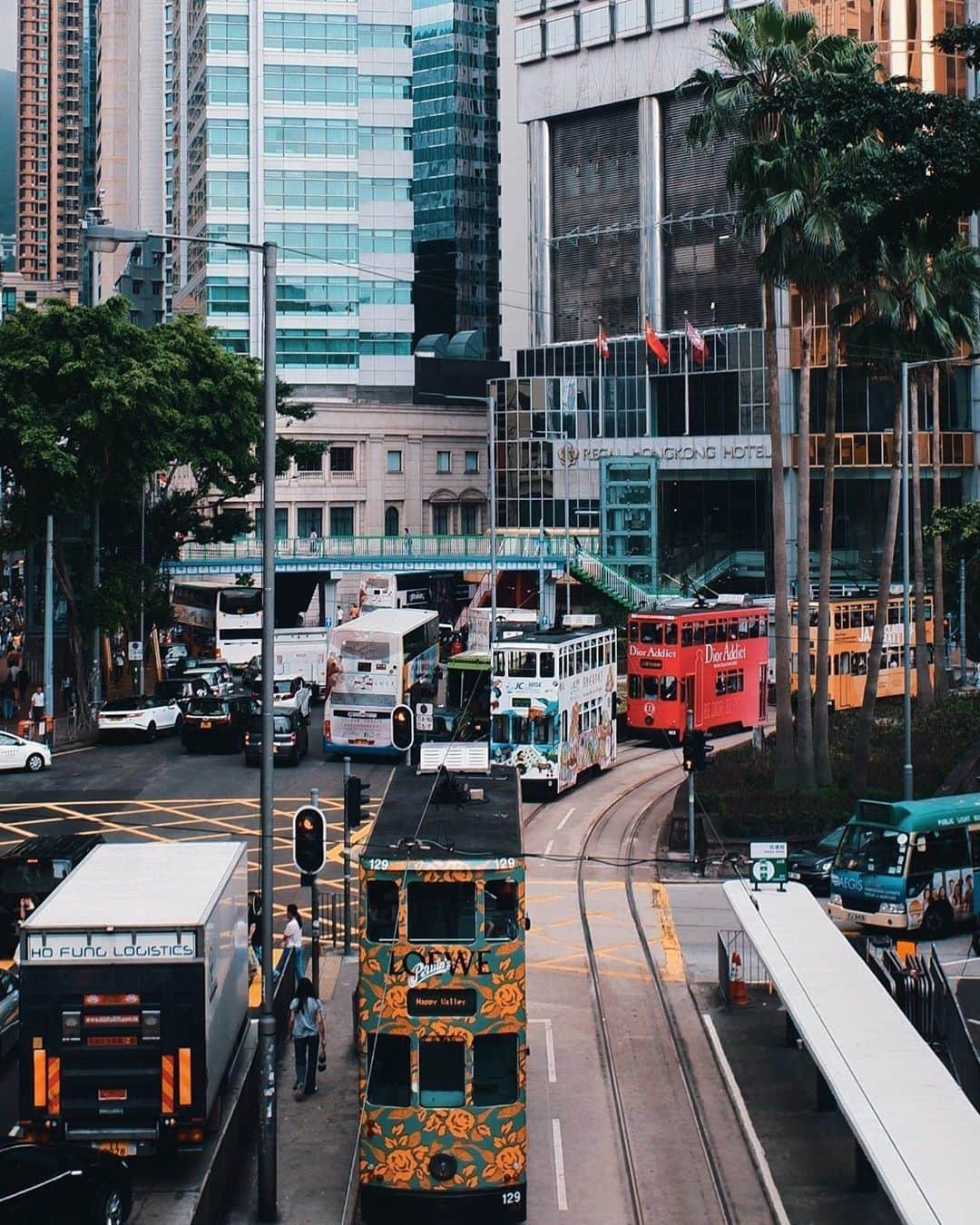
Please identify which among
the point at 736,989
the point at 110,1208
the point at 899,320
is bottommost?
the point at 736,989

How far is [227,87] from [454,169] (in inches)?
1900

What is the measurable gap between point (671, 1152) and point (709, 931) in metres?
11.2

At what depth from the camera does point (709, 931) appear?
32.4 metres

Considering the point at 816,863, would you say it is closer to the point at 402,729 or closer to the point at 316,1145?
the point at 402,729

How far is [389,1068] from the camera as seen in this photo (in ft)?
59.5

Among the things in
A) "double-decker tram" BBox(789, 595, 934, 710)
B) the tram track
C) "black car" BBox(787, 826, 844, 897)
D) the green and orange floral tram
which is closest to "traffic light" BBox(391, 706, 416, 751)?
the tram track

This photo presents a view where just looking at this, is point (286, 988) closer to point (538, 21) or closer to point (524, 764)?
point (524, 764)

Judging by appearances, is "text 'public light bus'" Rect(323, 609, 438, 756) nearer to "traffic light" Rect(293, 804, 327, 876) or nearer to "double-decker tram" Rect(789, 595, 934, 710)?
"double-decker tram" Rect(789, 595, 934, 710)

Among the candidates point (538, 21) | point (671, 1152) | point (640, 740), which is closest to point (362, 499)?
point (538, 21)

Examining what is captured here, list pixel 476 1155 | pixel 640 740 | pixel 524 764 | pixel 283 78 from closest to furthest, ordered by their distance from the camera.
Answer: pixel 476 1155 < pixel 524 764 < pixel 640 740 < pixel 283 78

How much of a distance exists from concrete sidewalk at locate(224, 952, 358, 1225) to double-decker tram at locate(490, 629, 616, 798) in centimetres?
1744

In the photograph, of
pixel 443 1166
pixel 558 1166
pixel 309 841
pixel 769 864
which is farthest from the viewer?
pixel 769 864

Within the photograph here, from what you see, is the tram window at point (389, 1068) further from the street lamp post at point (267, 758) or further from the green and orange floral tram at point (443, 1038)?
the street lamp post at point (267, 758)

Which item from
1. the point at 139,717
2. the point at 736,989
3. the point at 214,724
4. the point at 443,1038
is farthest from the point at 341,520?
the point at 443,1038
